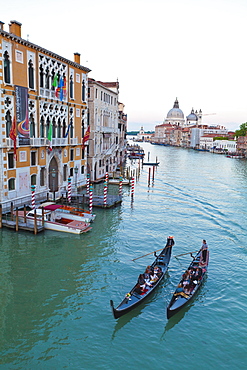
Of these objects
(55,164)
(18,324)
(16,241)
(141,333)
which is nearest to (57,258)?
(16,241)

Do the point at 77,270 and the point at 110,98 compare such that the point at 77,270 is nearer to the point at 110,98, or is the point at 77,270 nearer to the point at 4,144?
the point at 4,144

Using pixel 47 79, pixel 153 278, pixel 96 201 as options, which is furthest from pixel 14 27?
pixel 153 278

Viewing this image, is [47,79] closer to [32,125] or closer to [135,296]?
[32,125]

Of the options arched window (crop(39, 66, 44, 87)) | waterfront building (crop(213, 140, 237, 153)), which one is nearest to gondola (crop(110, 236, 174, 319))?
arched window (crop(39, 66, 44, 87))

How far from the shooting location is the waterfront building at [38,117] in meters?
22.1

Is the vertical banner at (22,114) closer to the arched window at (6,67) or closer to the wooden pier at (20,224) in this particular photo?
the arched window at (6,67)

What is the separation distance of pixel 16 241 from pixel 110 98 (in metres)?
28.8

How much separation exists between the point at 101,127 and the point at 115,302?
94.5ft

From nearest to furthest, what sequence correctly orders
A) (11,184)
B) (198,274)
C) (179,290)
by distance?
(179,290) < (198,274) < (11,184)

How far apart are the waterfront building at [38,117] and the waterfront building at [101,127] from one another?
3.78 metres

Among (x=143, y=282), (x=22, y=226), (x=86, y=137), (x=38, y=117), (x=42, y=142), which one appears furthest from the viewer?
(x=86, y=137)

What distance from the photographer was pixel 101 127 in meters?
39.6

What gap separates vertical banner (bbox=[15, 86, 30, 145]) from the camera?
22797 mm

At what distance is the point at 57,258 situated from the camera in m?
17.7
